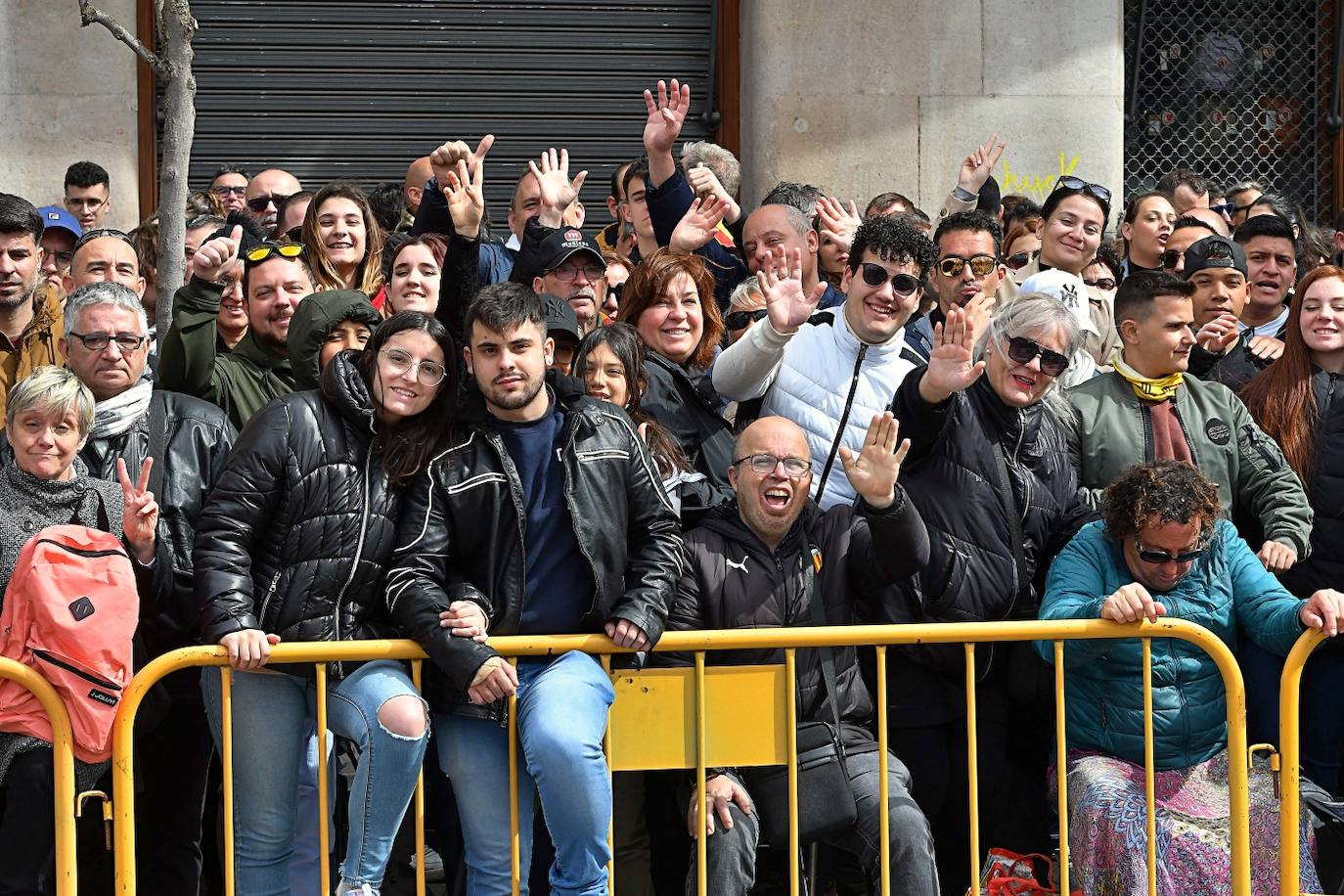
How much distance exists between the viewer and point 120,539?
5.34 metres

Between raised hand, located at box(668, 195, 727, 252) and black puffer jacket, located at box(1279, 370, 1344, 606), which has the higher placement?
raised hand, located at box(668, 195, 727, 252)

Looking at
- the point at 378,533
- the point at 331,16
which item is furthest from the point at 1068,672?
the point at 331,16

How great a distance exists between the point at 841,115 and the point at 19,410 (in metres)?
6.76

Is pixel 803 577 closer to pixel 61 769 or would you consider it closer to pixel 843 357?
pixel 843 357

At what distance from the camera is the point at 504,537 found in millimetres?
5234

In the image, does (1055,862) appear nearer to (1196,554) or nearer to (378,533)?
(1196,554)

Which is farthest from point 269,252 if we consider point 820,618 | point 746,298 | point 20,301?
point 820,618

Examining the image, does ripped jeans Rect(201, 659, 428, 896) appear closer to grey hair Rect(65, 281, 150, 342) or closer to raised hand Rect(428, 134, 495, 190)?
grey hair Rect(65, 281, 150, 342)

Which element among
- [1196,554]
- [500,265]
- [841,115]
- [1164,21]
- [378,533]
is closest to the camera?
[378,533]

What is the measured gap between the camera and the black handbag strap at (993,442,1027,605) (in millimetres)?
5828

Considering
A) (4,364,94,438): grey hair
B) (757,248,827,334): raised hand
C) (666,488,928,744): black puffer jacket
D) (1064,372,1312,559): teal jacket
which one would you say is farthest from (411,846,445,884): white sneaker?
(1064,372,1312,559): teal jacket

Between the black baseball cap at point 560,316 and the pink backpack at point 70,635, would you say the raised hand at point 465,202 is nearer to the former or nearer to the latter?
the black baseball cap at point 560,316

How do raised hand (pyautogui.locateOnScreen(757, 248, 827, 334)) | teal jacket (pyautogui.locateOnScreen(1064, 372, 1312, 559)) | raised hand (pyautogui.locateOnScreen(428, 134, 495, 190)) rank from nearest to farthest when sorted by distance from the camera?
raised hand (pyautogui.locateOnScreen(757, 248, 827, 334))
teal jacket (pyautogui.locateOnScreen(1064, 372, 1312, 559))
raised hand (pyautogui.locateOnScreen(428, 134, 495, 190))

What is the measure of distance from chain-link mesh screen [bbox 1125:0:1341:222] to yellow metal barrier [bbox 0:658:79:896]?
8751mm
